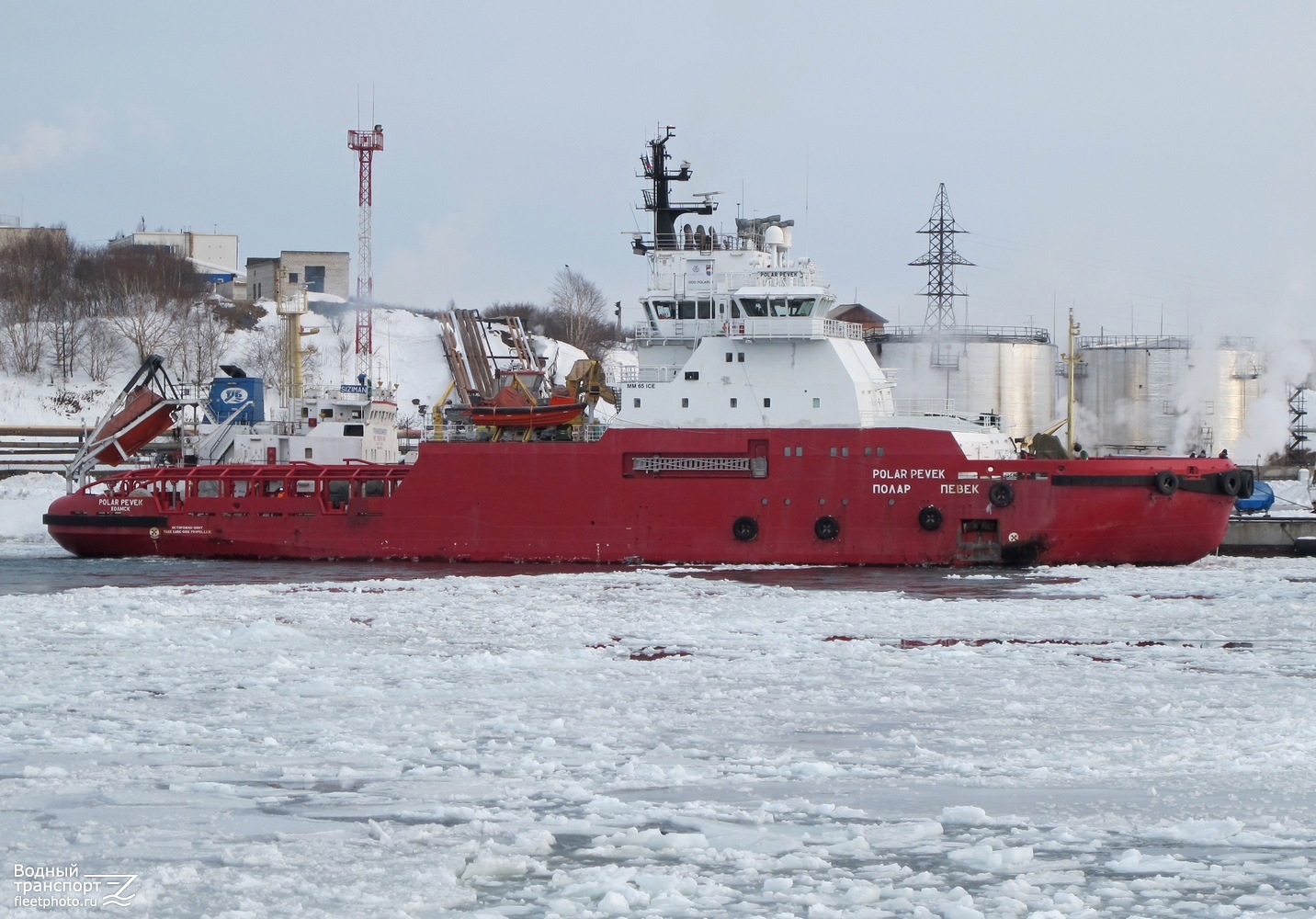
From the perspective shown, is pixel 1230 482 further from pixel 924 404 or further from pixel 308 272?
pixel 308 272

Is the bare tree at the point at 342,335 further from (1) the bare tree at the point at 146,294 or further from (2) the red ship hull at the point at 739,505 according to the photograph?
(2) the red ship hull at the point at 739,505

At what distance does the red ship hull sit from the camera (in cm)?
2275

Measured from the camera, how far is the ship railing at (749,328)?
24.1 m

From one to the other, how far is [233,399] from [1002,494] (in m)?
16.1

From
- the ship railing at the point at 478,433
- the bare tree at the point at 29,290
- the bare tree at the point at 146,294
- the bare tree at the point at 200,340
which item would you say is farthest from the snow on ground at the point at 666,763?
the bare tree at the point at 29,290

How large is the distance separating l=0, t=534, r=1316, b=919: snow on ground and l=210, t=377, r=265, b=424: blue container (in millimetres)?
12668

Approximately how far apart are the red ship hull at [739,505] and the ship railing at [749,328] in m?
1.86

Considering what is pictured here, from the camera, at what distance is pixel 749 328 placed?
24.2 m

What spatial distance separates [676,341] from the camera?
2548 centimetres

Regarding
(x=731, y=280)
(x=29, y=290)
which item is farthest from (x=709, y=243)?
(x=29, y=290)

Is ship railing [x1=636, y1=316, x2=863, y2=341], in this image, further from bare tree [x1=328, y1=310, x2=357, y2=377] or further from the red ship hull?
bare tree [x1=328, y1=310, x2=357, y2=377]

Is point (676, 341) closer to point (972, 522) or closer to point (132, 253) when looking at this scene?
point (972, 522)

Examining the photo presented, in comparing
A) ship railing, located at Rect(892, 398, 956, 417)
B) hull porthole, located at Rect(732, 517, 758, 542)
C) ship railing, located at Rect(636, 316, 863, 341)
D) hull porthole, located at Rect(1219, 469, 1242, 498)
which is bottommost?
hull porthole, located at Rect(732, 517, 758, 542)

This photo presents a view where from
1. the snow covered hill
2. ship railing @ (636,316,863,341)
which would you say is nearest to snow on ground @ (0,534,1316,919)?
ship railing @ (636,316,863,341)
